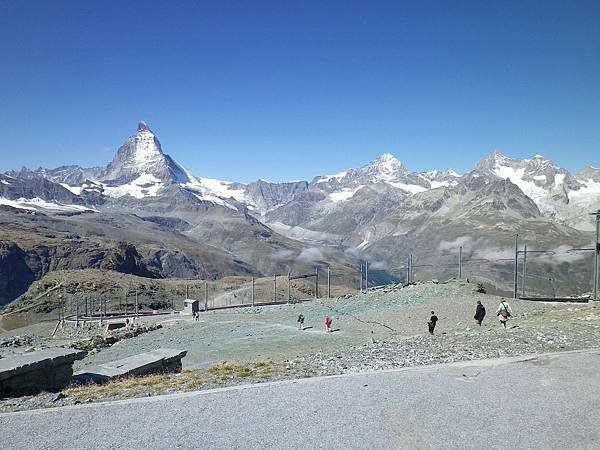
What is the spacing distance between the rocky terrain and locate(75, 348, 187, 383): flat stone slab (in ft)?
3.51

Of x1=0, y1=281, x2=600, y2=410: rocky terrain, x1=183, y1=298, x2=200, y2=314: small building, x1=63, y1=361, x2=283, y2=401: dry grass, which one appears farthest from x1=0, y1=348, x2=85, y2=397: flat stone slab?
x1=183, y1=298, x2=200, y2=314: small building

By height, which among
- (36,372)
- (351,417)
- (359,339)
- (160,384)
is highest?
(351,417)

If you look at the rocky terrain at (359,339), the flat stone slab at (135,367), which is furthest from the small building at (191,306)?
the flat stone slab at (135,367)

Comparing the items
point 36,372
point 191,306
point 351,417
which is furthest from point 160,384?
point 191,306

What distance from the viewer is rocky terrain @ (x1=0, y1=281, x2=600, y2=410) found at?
16078 millimetres

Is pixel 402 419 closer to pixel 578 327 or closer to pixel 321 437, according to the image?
pixel 321 437

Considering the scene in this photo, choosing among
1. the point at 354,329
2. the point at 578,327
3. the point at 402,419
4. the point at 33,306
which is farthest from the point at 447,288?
the point at 33,306

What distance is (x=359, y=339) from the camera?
3241cm

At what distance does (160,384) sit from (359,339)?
19524mm

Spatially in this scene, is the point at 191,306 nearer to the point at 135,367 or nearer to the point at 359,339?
the point at 359,339

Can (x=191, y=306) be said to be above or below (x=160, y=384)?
below

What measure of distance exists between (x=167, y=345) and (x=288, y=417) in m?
29.1

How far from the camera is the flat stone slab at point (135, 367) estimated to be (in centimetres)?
1673

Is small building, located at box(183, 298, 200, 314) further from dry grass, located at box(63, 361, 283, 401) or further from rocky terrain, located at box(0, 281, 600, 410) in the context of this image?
dry grass, located at box(63, 361, 283, 401)
